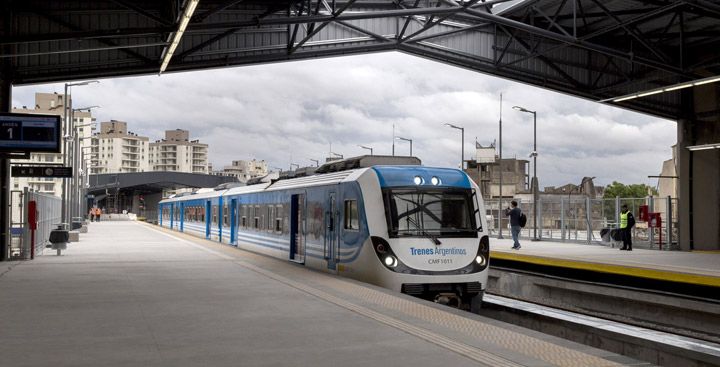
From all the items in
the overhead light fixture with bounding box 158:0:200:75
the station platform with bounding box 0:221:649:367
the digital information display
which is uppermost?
the overhead light fixture with bounding box 158:0:200:75

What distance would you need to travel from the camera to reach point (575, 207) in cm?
3316

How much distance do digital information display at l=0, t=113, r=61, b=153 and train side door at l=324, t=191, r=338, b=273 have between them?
8.18 metres

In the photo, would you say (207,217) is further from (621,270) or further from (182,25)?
(621,270)

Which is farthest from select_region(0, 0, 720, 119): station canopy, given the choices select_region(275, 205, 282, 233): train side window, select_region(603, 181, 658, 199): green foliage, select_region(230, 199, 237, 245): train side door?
select_region(603, 181, 658, 199): green foliage

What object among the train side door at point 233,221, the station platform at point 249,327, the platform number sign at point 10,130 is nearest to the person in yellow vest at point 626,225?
the train side door at point 233,221

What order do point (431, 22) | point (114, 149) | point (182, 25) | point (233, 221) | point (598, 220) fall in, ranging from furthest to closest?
point (114, 149) < point (598, 220) < point (233, 221) < point (431, 22) < point (182, 25)

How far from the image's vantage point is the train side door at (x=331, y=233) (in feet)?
49.3

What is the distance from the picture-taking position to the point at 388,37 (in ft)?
94.1

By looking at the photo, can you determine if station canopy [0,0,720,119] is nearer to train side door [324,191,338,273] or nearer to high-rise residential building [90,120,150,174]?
train side door [324,191,338,273]

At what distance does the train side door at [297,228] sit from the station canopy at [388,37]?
16.7ft

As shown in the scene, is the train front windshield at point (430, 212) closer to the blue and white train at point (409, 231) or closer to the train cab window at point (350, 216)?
the blue and white train at point (409, 231)

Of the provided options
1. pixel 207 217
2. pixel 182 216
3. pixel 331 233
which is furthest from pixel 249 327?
pixel 182 216

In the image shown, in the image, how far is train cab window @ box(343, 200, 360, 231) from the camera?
45.0 ft

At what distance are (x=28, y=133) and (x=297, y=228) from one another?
7.26m
